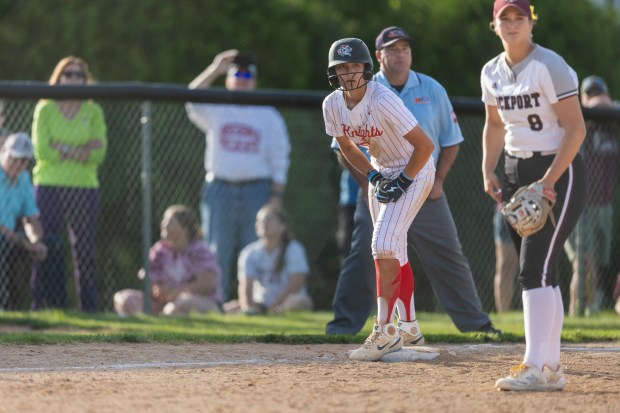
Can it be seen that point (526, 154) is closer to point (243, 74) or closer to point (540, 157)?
point (540, 157)

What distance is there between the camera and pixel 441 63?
17750mm

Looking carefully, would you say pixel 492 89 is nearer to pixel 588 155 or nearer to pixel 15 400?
pixel 15 400

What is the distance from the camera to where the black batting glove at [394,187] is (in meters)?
6.93

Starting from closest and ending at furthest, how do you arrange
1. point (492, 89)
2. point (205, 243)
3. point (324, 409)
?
point (324, 409), point (492, 89), point (205, 243)

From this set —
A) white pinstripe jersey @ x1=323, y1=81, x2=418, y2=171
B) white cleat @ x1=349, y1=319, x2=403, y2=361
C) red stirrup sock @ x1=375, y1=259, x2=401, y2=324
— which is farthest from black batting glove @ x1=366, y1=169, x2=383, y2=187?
white cleat @ x1=349, y1=319, x2=403, y2=361

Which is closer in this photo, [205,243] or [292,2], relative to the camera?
[205,243]

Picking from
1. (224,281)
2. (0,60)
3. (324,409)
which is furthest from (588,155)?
(0,60)

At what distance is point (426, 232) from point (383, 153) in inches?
53.3

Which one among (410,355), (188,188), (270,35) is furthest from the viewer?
(270,35)

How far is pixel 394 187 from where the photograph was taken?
6938 mm

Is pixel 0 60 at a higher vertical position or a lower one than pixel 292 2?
lower

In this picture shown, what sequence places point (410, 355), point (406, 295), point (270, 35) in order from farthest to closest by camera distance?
point (270, 35) < point (406, 295) < point (410, 355)

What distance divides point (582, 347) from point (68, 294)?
5.38 metres

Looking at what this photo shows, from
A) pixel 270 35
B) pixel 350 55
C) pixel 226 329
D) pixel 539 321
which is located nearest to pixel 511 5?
pixel 350 55
